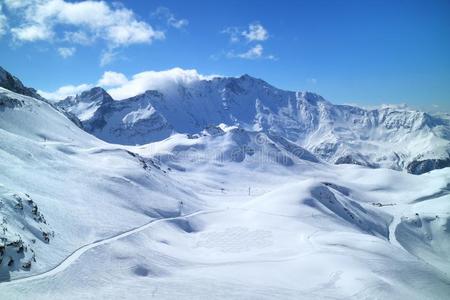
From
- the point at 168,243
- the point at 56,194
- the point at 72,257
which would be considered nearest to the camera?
the point at 72,257

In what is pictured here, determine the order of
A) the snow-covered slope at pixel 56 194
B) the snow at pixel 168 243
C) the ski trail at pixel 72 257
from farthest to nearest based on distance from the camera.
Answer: the snow at pixel 168 243 < the snow-covered slope at pixel 56 194 < the ski trail at pixel 72 257

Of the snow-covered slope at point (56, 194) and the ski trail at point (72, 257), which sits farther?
the snow-covered slope at point (56, 194)

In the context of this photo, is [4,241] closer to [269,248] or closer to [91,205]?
[91,205]

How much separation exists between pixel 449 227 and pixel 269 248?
110385mm

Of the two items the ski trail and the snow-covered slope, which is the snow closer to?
the ski trail

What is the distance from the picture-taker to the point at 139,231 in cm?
7481

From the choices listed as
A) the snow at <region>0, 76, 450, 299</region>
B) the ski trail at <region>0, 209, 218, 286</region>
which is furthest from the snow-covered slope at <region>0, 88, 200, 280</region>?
the ski trail at <region>0, 209, 218, 286</region>

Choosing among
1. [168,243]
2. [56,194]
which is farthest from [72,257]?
[168,243]

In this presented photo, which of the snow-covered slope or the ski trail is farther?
the snow-covered slope

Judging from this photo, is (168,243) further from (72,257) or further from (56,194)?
(72,257)

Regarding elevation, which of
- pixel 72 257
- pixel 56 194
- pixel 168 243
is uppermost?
pixel 56 194

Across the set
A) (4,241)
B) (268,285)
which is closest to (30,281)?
(4,241)

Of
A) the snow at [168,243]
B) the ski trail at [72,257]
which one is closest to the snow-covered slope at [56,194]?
the snow at [168,243]

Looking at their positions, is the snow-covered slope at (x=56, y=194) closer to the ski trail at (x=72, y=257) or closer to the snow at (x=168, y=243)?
the snow at (x=168, y=243)
